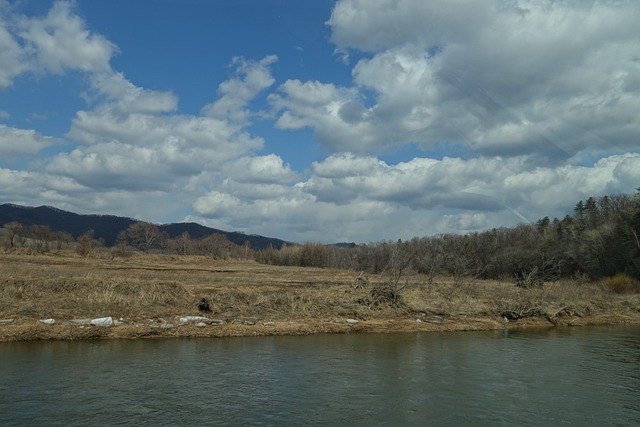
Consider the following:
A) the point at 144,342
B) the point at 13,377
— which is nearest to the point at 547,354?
the point at 144,342

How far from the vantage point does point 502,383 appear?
20.0 meters

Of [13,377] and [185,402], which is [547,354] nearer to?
[185,402]

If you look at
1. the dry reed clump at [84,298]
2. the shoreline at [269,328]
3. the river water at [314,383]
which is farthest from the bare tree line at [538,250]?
the dry reed clump at [84,298]

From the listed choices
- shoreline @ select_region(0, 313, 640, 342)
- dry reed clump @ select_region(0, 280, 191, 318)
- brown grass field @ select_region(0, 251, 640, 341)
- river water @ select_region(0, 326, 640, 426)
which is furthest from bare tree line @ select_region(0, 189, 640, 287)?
dry reed clump @ select_region(0, 280, 191, 318)

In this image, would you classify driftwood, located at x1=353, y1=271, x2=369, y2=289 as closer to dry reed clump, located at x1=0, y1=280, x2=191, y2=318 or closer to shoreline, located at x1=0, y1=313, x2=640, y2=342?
shoreline, located at x1=0, y1=313, x2=640, y2=342

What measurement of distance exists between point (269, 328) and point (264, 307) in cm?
435

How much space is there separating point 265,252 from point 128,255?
305ft

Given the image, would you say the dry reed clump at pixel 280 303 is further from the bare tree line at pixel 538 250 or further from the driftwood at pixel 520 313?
the driftwood at pixel 520 313

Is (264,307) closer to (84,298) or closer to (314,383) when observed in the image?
(84,298)

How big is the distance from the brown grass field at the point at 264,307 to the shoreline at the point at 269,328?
68mm

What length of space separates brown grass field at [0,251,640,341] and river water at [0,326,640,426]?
2.80 metres

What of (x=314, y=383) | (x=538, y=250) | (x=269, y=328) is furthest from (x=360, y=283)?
(x=538, y=250)

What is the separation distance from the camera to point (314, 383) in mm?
19359

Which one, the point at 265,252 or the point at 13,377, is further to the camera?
the point at 265,252
